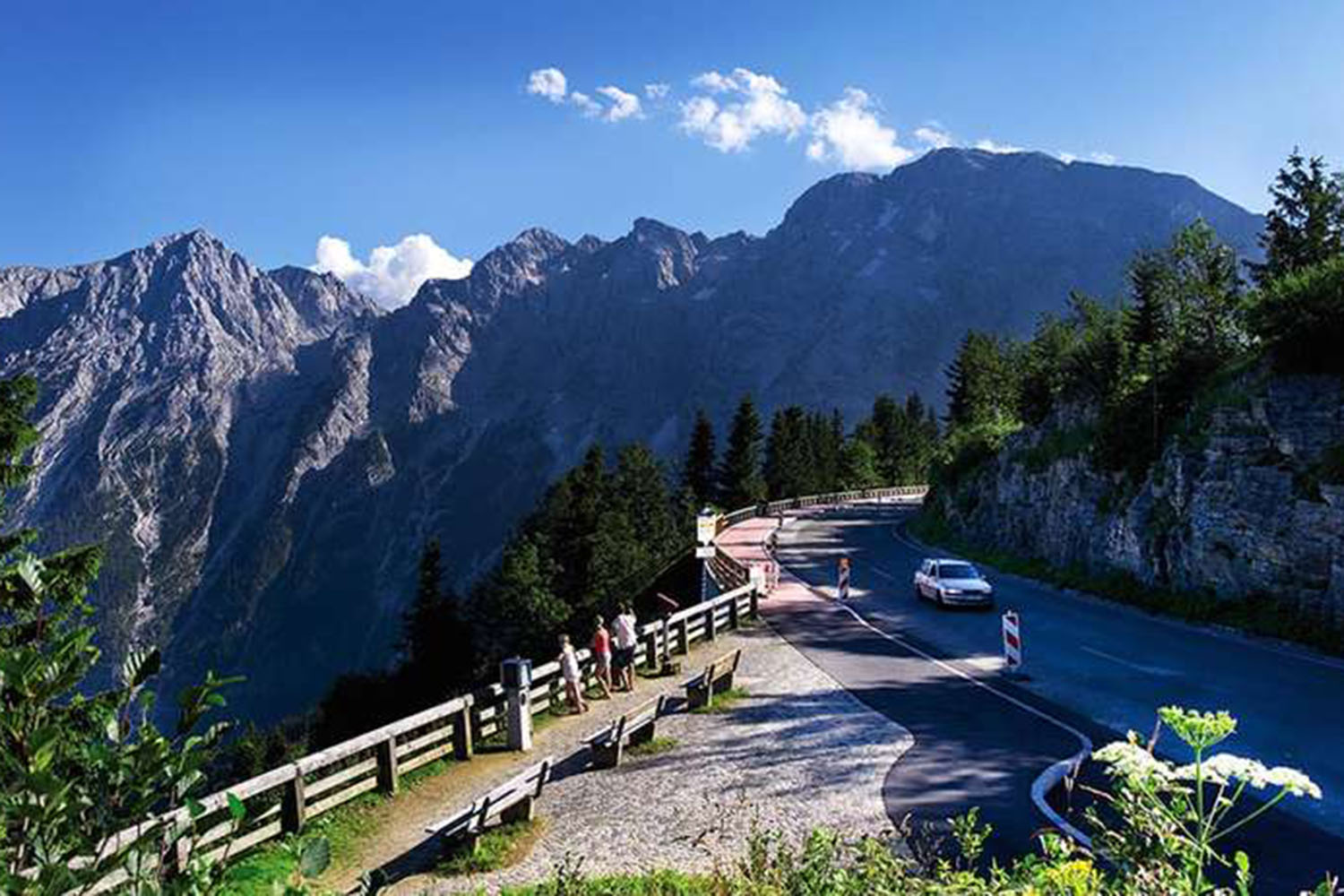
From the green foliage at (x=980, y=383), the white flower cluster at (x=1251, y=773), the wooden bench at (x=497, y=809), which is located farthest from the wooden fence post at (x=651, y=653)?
the green foliage at (x=980, y=383)

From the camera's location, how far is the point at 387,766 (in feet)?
45.5

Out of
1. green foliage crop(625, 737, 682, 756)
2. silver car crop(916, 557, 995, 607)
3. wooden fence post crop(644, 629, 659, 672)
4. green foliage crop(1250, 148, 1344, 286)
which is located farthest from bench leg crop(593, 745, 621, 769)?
green foliage crop(1250, 148, 1344, 286)

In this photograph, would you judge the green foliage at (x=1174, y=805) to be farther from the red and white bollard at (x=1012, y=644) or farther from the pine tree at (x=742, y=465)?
the pine tree at (x=742, y=465)

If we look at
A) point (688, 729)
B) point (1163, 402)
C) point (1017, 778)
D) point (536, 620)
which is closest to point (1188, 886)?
point (1017, 778)

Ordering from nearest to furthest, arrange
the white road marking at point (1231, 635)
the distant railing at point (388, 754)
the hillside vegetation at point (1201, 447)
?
the distant railing at point (388, 754)
the white road marking at point (1231, 635)
the hillside vegetation at point (1201, 447)

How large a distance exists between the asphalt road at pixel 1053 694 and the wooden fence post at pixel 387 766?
733 cm

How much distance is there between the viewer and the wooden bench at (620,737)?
15062 mm

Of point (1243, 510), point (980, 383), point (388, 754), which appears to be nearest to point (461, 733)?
point (388, 754)

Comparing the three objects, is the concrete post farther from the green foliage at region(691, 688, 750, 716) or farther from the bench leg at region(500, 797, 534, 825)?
the green foliage at region(691, 688, 750, 716)

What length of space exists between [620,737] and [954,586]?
1708 cm

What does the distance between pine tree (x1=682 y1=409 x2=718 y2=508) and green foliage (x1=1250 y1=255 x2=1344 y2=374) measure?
5971 cm

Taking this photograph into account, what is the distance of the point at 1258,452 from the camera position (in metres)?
25.6

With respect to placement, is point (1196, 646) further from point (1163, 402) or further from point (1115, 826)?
point (1115, 826)

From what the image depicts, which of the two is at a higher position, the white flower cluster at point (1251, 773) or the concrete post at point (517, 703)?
the white flower cluster at point (1251, 773)
